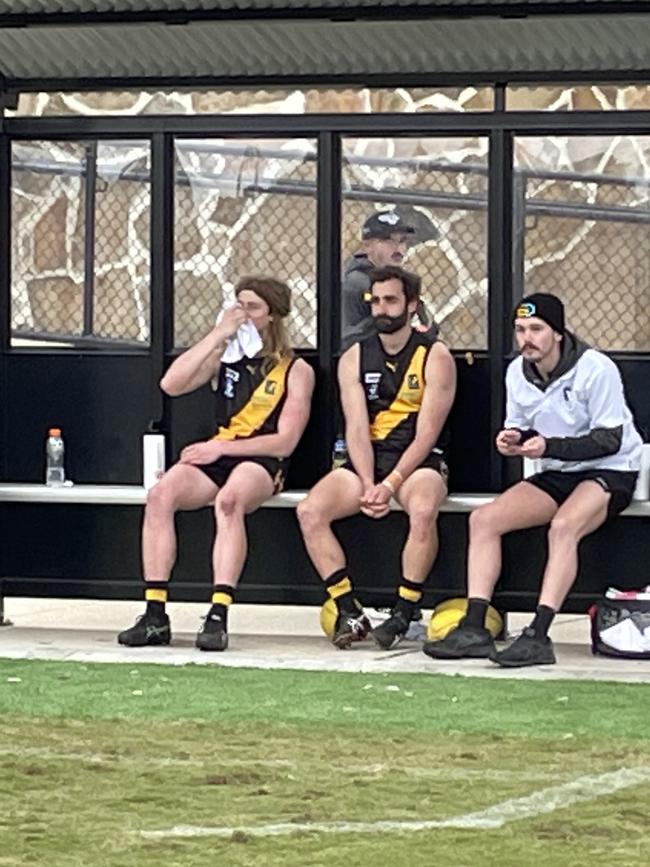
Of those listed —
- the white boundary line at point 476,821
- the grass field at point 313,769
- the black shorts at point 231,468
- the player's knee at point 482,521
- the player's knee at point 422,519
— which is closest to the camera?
the grass field at point 313,769

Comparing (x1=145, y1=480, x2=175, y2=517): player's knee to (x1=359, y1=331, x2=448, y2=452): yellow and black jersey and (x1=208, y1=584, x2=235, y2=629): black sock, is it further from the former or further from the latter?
(x1=359, y1=331, x2=448, y2=452): yellow and black jersey

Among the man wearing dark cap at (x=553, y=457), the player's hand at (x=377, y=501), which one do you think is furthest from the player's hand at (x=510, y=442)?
the player's hand at (x=377, y=501)

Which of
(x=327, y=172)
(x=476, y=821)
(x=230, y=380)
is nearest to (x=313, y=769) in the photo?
(x=476, y=821)

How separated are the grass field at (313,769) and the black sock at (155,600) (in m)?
0.70

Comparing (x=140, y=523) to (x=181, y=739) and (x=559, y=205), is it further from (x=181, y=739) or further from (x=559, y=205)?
(x=181, y=739)

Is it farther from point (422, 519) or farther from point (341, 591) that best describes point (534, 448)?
point (341, 591)

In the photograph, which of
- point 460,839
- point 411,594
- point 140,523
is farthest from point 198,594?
point 460,839

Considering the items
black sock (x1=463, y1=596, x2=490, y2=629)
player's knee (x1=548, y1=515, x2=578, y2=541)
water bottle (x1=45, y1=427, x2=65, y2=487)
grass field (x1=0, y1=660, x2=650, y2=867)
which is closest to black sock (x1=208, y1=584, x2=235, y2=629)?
grass field (x1=0, y1=660, x2=650, y2=867)

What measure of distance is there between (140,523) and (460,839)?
5.02 meters

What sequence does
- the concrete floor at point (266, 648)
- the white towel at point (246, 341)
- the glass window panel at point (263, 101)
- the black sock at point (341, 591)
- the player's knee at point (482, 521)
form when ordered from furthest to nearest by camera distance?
the glass window panel at point (263, 101), the white towel at point (246, 341), the black sock at point (341, 591), the player's knee at point (482, 521), the concrete floor at point (266, 648)

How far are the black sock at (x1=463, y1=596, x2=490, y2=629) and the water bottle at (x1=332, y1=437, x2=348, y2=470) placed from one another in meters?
1.04

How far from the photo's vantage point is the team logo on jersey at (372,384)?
10.5 metres

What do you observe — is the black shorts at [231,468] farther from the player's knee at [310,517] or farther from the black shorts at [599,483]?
the black shorts at [599,483]

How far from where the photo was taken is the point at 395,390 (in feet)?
34.4
